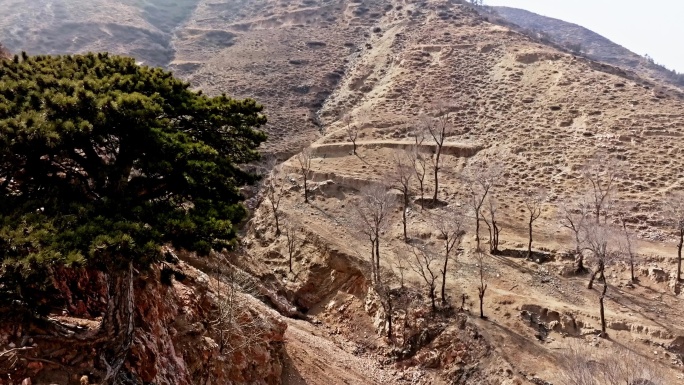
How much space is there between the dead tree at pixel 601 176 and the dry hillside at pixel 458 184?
30.6 inches

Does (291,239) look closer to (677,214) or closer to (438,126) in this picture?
(438,126)

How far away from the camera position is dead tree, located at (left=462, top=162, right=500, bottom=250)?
122 feet

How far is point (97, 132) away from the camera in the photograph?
30.2 feet

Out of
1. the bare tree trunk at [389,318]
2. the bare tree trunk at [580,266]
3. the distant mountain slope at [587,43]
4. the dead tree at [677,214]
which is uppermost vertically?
the distant mountain slope at [587,43]

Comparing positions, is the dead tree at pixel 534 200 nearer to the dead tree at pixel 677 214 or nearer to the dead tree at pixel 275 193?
the dead tree at pixel 677 214

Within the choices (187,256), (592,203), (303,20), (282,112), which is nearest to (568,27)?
(303,20)

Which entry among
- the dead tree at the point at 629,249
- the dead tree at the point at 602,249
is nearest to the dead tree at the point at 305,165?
the dead tree at the point at 602,249

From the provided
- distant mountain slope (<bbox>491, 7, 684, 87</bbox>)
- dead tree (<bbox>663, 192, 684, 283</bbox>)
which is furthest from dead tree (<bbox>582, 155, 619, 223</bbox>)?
distant mountain slope (<bbox>491, 7, 684, 87</bbox>)

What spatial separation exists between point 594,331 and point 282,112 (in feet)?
160

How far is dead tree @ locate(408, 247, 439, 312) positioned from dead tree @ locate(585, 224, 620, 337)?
8.60 metres

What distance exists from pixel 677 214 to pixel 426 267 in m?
17.3

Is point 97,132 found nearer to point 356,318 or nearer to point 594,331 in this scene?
point 356,318

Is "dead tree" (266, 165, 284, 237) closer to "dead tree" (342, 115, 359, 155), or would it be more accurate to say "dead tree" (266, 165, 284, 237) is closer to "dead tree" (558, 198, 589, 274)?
"dead tree" (342, 115, 359, 155)

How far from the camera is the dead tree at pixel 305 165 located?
39.7m
